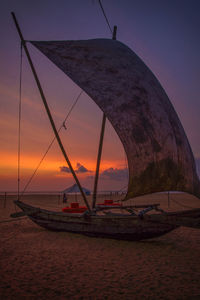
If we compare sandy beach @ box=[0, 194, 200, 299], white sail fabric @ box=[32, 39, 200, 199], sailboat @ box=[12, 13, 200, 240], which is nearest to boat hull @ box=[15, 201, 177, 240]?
sailboat @ box=[12, 13, 200, 240]

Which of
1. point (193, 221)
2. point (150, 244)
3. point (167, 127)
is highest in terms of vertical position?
point (167, 127)

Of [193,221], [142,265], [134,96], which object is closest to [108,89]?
[134,96]

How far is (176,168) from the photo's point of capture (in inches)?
275

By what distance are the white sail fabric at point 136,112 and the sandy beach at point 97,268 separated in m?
1.95

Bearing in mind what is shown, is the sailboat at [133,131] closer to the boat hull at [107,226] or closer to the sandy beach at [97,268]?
the boat hull at [107,226]

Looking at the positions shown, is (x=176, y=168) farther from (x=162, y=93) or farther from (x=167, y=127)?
(x=162, y=93)

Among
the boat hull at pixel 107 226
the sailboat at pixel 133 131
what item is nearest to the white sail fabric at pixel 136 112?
the sailboat at pixel 133 131

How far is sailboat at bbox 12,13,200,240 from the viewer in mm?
6789

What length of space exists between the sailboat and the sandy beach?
0.73 m

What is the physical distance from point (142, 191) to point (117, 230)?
7.15 ft

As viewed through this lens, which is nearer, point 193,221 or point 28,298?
point 28,298

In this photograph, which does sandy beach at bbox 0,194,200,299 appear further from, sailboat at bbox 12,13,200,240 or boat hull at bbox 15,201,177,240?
sailboat at bbox 12,13,200,240

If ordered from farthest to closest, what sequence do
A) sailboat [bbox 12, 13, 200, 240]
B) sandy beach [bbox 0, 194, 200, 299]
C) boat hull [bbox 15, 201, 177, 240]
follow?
boat hull [bbox 15, 201, 177, 240], sailboat [bbox 12, 13, 200, 240], sandy beach [bbox 0, 194, 200, 299]

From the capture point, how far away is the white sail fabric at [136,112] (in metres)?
6.82
